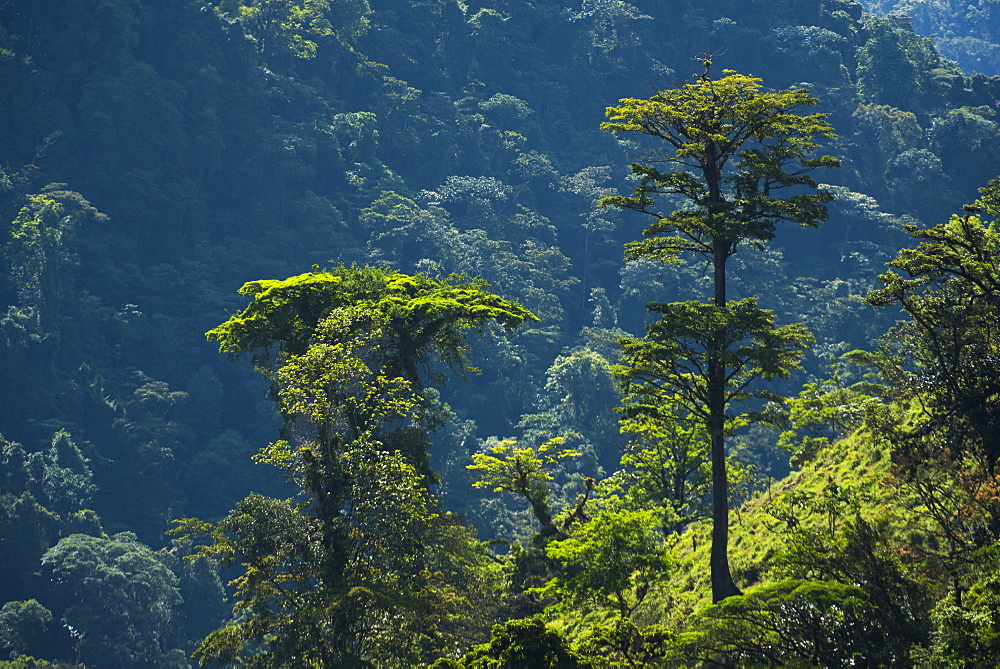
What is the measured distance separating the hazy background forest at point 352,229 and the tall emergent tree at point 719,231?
10172 millimetres

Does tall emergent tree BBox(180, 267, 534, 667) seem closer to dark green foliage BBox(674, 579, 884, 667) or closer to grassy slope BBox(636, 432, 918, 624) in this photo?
grassy slope BBox(636, 432, 918, 624)

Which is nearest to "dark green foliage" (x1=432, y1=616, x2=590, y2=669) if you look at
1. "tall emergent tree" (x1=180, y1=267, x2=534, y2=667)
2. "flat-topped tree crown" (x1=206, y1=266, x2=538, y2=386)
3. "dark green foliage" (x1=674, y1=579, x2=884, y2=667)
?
"dark green foliage" (x1=674, y1=579, x2=884, y2=667)

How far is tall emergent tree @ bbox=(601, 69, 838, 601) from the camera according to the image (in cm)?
2267

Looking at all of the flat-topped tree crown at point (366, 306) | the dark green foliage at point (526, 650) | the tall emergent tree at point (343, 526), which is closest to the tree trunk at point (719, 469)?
the tall emergent tree at point (343, 526)

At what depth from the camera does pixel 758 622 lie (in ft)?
56.7

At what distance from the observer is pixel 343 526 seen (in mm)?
26828

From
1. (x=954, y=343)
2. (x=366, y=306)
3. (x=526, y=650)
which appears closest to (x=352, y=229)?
(x=366, y=306)

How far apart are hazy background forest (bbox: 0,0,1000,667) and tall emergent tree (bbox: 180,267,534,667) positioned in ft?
Result: 13.1

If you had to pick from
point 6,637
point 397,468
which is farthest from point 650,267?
point 397,468

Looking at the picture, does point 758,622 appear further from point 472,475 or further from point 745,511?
point 472,475

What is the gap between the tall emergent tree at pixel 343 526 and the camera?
24922mm

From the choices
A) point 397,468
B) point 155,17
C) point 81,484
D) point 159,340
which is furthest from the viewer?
point 155,17

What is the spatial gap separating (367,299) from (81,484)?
60.9 m

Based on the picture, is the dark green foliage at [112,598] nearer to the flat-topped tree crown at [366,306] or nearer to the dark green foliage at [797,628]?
the flat-topped tree crown at [366,306]
